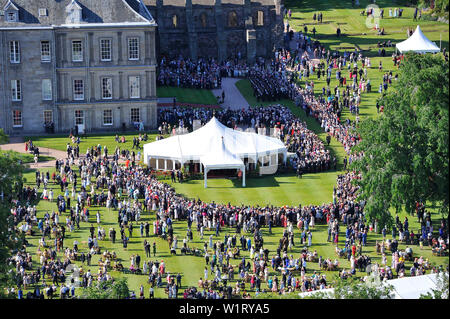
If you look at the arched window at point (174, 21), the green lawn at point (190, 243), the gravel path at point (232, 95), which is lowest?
the green lawn at point (190, 243)

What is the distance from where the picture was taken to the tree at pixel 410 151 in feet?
208

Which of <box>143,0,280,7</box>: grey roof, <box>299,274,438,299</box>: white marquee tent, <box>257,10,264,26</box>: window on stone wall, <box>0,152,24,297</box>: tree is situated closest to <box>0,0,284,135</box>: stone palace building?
<box>143,0,280,7</box>: grey roof

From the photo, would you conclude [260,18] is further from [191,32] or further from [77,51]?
[77,51]

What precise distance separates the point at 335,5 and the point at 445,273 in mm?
103600

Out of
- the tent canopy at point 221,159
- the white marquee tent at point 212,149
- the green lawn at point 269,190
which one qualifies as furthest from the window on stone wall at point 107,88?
the tent canopy at point 221,159

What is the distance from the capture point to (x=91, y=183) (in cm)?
7694

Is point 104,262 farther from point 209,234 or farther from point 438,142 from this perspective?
point 438,142

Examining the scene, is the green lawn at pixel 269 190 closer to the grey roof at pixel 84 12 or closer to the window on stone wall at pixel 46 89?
the window on stone wall at pixel 46 89

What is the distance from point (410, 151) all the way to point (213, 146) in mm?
→ 20373

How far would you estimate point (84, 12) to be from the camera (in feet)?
308

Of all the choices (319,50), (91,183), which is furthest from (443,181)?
(319,50)

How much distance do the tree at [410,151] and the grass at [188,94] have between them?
3966 cm

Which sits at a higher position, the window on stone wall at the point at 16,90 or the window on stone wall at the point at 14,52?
the window on stone wall at the point at 14,52

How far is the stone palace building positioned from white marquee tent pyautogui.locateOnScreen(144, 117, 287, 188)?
13.6 meters
